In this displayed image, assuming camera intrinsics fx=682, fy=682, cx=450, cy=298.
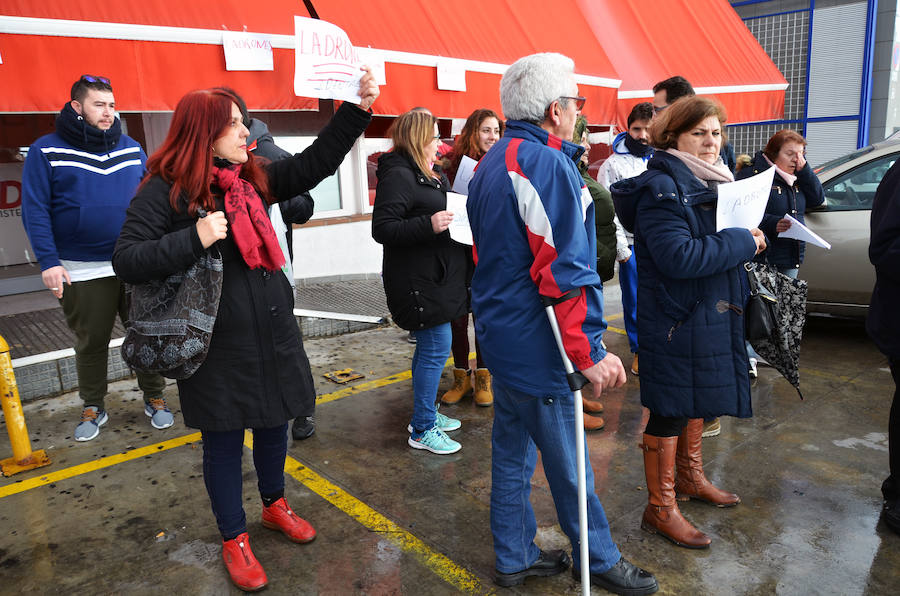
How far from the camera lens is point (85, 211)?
12.6ft

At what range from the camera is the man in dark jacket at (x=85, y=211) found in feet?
12.2

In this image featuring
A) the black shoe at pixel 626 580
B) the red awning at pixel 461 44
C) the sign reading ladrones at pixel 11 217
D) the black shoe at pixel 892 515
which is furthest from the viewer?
the sign reading ladrones at pixel 11 217

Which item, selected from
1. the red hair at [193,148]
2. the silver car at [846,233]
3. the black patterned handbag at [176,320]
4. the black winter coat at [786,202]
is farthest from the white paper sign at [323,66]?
the silver car at [846,233]

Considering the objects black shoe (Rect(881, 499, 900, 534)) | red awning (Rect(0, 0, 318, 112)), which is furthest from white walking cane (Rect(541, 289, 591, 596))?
red awning (Rect(0, 0, 318, 112))

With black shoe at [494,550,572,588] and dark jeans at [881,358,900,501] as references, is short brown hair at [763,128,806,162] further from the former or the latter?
black shoe at [494,550,572,588]

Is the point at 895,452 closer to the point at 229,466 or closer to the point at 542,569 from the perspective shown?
the point at 542,569

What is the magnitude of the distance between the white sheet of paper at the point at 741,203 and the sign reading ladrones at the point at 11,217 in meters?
7.40

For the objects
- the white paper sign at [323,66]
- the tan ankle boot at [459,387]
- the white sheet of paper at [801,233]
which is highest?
the white paper sign at [323,66]

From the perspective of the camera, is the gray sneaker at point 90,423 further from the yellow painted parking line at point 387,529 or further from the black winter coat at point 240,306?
the black winter coat at point 240,306

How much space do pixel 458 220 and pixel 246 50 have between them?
3315mm

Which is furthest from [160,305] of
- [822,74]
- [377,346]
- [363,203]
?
[822,74]

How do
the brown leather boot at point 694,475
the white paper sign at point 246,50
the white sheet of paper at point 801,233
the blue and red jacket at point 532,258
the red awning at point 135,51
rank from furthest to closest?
the white paper sign at point 246,50
the red awning at point 135,51
the white sheet of paper at point 801,233
the brown leather boot at point 694,475
the blue and red jacket at point 532,258

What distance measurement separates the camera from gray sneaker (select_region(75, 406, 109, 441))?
409 centimetres

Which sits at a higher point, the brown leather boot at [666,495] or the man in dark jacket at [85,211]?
the man in dark jacket at [85,211]
